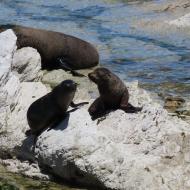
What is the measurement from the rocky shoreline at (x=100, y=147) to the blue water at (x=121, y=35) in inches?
145

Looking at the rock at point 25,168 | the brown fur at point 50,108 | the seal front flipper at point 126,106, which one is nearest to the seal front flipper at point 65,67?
the seal front flipper at point 126,106

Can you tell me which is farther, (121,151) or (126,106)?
(126,106)

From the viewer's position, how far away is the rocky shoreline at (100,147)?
635 cm

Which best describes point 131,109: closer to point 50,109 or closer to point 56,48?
point 50,109

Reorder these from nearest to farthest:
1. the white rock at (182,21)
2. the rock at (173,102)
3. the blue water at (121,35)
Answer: the rock at (173,102) → the blue water at (121,35) → the white rock at (182,21)

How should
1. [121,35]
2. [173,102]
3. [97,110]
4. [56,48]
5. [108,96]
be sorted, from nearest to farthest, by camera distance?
[97,110] → [108,96] → [173,102] → [56,48] → [121,35]

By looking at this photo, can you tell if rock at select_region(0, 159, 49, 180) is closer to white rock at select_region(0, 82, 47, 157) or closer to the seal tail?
white rock at select_region(0, 82, 47, 157)

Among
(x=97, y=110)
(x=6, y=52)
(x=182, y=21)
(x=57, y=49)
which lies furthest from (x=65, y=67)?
(x=182, y=21)

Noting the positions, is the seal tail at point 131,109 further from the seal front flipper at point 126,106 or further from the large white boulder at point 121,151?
the large white boulder at point 121,151

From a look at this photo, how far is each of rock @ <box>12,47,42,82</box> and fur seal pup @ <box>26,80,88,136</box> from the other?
162cm

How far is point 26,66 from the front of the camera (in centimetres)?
912

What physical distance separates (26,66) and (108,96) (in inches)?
61.0

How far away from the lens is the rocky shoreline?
20.8ft

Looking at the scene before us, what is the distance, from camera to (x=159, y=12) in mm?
18141
